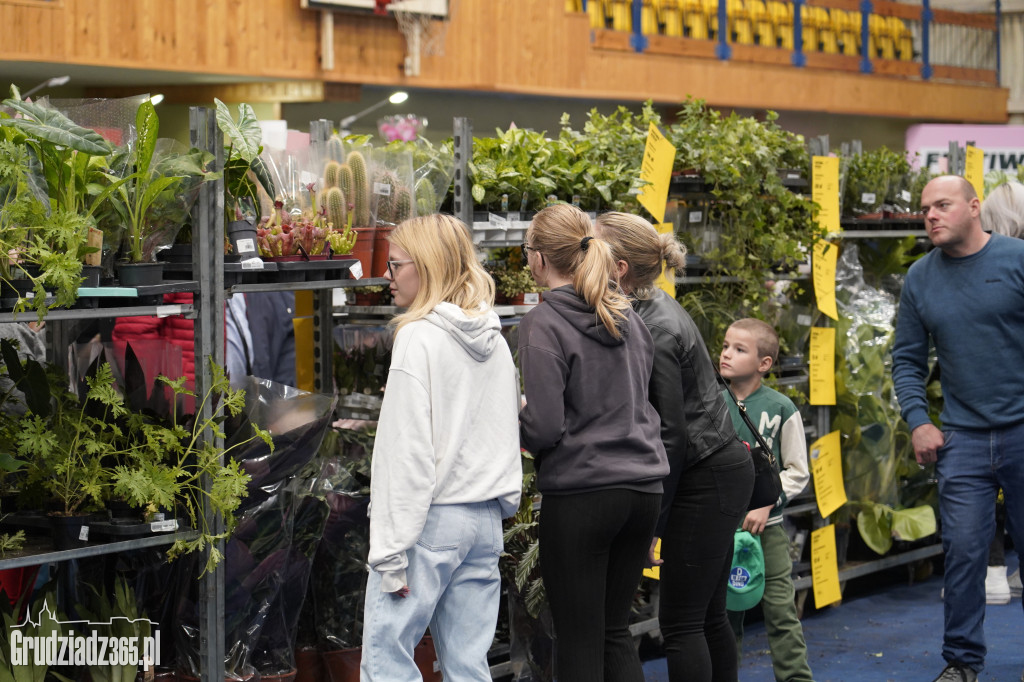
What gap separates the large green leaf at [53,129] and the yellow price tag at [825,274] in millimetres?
2677

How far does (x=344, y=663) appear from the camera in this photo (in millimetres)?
3211

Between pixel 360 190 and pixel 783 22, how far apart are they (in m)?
9.36

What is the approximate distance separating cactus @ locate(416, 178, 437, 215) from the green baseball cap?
1.31 m

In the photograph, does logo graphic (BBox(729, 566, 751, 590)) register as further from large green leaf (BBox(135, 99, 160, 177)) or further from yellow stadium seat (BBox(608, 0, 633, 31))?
yellow stadium seat (BBox(608, 0, 633, 31))

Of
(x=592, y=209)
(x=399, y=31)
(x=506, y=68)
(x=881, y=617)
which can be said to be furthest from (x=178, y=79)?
(x=881, y=617)

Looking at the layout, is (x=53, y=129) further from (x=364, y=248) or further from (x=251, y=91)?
A: (x=251, y=91)

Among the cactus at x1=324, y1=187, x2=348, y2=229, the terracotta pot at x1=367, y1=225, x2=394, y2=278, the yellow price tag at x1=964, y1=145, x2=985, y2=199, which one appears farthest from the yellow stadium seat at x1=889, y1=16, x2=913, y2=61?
the cactus at x1=324, y1=187, x2=348, y2=229

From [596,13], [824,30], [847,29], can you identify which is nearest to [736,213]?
[596,13]

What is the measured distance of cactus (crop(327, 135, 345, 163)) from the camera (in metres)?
3.20

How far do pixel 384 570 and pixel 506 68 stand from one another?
7379mm

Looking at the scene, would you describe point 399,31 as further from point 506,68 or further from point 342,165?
point 342,165

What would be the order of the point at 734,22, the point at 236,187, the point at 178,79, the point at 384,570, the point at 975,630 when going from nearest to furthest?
the point at 384,570, the point at 236,187, the point at 975,630, the point at 178,79, the point at 734,22

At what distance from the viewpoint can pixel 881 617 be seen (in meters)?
4.52

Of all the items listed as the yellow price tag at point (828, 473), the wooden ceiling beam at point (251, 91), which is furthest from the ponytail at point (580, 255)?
the wooden ceiling beam at point (251, 91)
